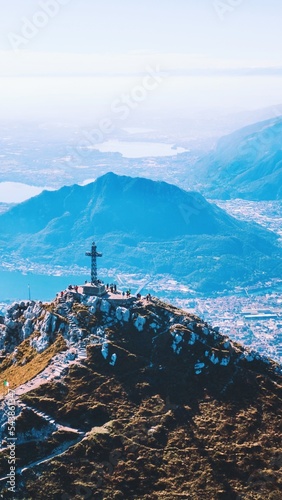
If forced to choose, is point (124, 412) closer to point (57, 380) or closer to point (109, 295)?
point (57, 380)

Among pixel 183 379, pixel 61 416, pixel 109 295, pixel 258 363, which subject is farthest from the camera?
pixel 109 295

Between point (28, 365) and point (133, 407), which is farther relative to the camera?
point (28, 365)

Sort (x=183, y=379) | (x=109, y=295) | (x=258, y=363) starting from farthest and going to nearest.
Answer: (x=109, y=295)
(x=258, y=363)
(x=183, y=379)

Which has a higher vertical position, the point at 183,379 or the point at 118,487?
the point at 183,379

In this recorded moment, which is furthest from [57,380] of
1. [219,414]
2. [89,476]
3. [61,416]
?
[219,414]

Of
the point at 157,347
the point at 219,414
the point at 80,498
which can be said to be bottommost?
the point at 80,498

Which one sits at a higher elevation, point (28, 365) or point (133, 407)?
point (28, 365)

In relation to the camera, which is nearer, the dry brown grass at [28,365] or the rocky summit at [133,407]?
the rocky summit at [133,407]

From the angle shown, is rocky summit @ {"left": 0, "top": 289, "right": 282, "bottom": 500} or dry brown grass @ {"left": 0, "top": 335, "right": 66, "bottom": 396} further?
dry brown grass @ {"left": 0, "top": 335, "right": 66, "bottom": 396}
